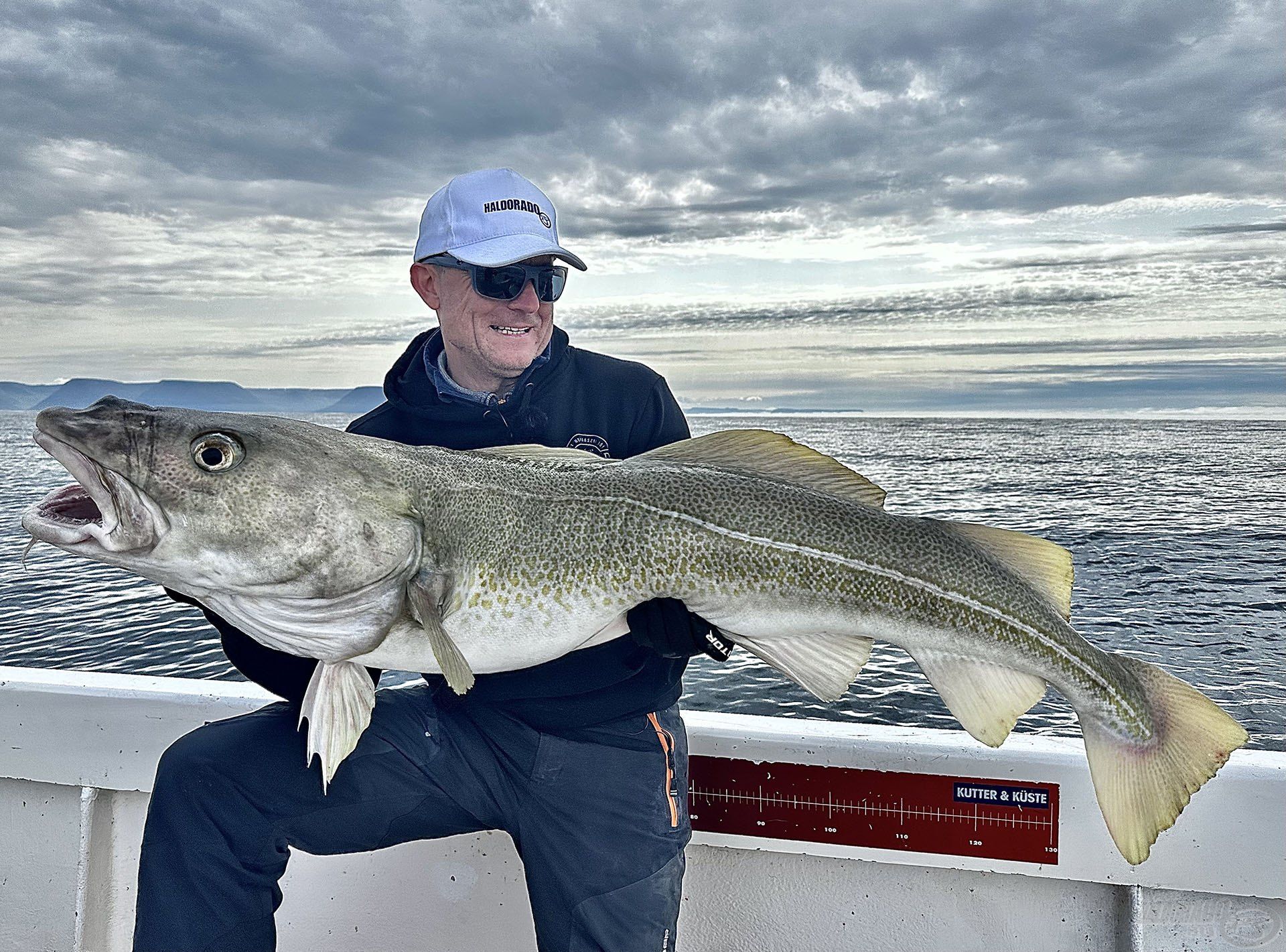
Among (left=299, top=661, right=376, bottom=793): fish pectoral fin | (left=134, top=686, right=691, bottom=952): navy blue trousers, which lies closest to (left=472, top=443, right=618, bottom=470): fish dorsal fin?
(left=299, top=661, right=376, bottom=793): fish pectoral fin

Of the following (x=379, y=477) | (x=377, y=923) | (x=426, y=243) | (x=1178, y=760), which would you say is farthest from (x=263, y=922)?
(x=1178, y=760)

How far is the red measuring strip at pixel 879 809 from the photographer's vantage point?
9.62 ft

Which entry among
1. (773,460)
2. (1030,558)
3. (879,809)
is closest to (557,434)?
(773,460)

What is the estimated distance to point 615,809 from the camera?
2562mm

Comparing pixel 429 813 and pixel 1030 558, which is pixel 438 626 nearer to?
pixel 429 813

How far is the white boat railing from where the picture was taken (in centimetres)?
287

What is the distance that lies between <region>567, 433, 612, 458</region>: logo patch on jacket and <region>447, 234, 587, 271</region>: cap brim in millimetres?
648

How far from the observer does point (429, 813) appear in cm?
267

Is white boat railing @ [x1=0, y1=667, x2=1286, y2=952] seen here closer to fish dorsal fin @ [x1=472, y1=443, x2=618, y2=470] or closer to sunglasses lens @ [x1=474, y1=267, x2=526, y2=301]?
fish dorsal fin @ [x1=472, y1=443, x2=618, y2=470]

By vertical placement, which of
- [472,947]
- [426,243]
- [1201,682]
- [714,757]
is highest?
[426,243]

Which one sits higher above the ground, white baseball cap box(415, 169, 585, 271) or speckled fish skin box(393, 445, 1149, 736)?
white baseball cap box(415, 169, 585, 271)

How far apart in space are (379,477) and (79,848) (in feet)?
7.64

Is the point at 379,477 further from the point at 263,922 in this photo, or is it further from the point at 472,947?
the point at 472,947

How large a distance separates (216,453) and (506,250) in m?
1.37
